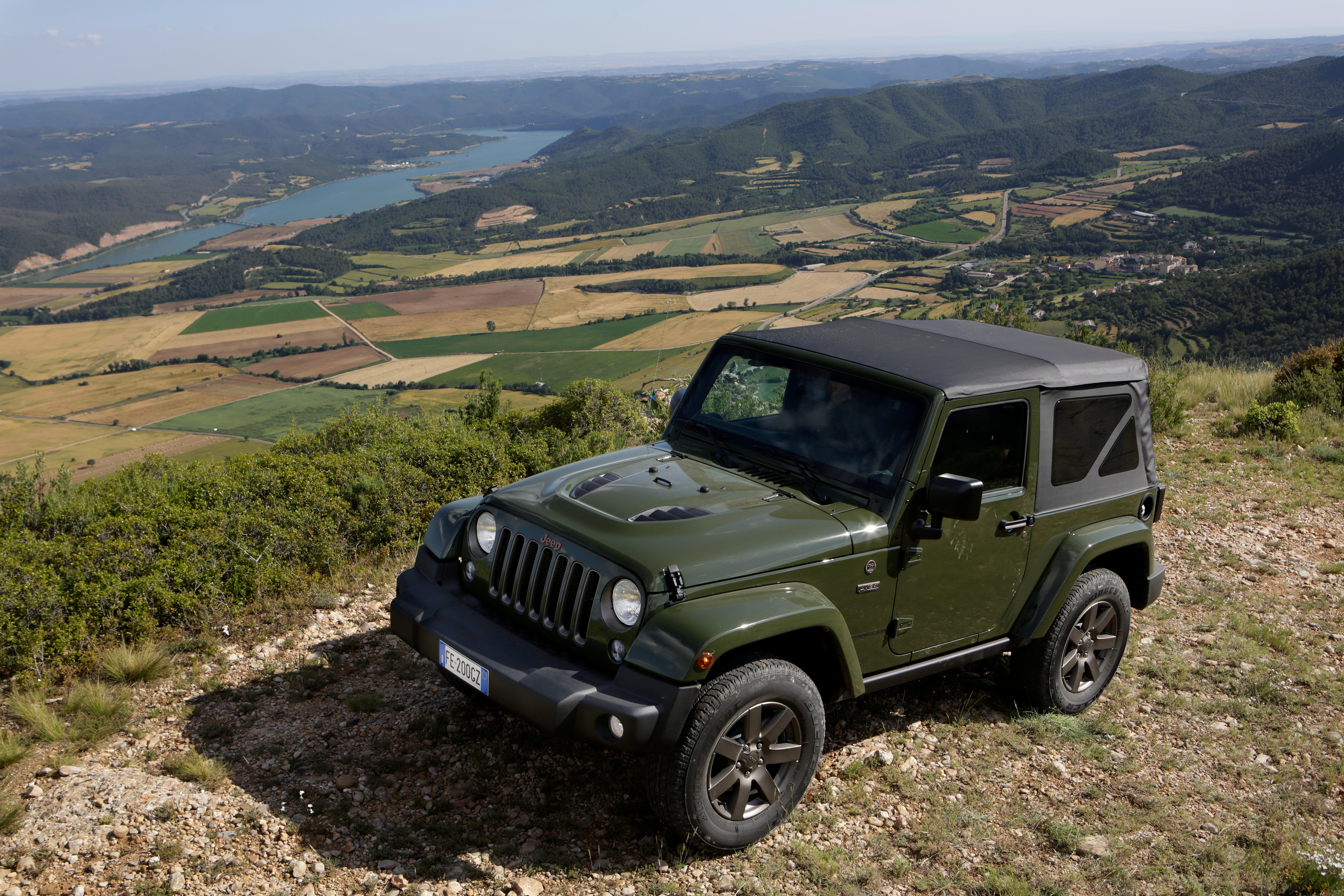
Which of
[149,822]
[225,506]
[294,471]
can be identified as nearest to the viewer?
[149,822]

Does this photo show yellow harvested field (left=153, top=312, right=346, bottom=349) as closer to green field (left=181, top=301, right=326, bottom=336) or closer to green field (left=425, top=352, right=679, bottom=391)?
green field (left=181, top=301, right=326, bottom=336)

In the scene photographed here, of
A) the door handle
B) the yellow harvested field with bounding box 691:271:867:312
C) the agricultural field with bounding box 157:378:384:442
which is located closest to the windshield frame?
the door handle

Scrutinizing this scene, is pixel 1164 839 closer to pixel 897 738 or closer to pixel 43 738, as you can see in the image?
pixel 897 738

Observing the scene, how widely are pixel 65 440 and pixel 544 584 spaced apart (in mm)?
52409

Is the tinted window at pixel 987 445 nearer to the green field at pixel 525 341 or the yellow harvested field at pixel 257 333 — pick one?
the green field at pixel 525 341

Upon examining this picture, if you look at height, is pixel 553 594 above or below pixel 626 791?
above

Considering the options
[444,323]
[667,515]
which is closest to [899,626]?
[667,515]

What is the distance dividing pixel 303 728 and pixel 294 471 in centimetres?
386

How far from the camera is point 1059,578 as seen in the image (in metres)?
4.62

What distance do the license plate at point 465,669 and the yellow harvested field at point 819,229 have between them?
9990cm

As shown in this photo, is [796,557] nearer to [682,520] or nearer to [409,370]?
[682,520]

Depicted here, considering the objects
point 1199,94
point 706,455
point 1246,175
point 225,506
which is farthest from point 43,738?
point 1199,94

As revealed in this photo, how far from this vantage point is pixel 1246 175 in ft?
304

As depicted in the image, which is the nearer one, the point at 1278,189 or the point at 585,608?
the point at 585,608
